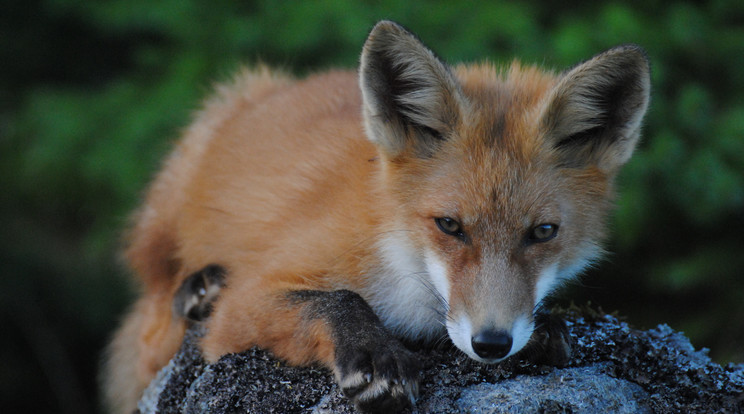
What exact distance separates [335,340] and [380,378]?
0.98 ft

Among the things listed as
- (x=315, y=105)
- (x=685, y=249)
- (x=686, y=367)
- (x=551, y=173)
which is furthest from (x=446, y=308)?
(x=685, y=249)

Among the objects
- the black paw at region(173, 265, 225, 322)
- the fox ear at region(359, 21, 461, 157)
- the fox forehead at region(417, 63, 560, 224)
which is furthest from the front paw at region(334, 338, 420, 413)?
the black paw at region(173, 265, 225, 322)

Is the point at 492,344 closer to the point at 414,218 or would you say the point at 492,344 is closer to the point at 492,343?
the point at 492,343

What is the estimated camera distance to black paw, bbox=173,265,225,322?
3484mm

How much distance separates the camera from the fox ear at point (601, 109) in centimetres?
270

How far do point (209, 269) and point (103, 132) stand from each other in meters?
2.63

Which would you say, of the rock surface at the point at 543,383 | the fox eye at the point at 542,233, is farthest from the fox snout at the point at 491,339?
the fox eye at the point at 542,233

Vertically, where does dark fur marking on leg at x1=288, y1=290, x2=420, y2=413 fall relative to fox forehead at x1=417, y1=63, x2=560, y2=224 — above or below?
below

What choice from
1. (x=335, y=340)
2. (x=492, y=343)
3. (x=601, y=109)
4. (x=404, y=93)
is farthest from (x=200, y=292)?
(x=601, y=109)

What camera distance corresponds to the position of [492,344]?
228 cm

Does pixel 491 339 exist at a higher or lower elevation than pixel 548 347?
higher

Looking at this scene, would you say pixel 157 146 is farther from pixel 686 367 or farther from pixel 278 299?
pixel 686 367

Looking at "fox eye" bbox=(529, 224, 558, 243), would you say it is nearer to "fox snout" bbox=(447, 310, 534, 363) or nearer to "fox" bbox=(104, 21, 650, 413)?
"fox" bbox=(104, 21, 650, 413)

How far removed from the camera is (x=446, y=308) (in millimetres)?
2625
